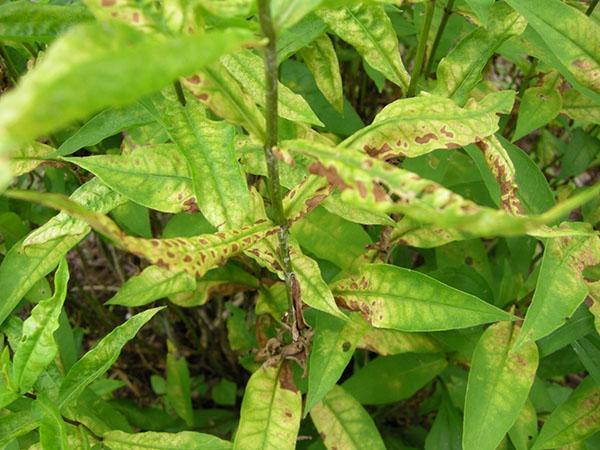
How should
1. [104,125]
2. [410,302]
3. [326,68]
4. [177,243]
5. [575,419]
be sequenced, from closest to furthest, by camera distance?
[177,243] → [410,302] → [104,125] → [575,419] → [326,68]

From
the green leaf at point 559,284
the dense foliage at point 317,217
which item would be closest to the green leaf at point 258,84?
the dense foliage at point 317,217

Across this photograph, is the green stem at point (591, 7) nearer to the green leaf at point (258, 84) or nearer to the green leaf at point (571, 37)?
the green leaf at point (571, 37)

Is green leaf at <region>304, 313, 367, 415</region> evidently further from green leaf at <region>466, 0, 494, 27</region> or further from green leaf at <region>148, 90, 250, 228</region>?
green leaf at <region>466, 0, 494, 27</region>

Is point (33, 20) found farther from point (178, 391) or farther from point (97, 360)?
point (178, 391)

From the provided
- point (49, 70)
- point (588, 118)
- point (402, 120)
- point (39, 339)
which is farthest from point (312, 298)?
point (588, 118)

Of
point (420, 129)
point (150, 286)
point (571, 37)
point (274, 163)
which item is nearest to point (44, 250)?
point (150, 286)

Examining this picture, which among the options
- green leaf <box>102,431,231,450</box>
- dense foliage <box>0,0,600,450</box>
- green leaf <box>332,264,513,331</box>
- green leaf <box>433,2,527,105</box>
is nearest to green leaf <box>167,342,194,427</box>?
dense foliage <box>0,0,600,450</box>

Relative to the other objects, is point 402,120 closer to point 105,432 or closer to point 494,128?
point 494,128
